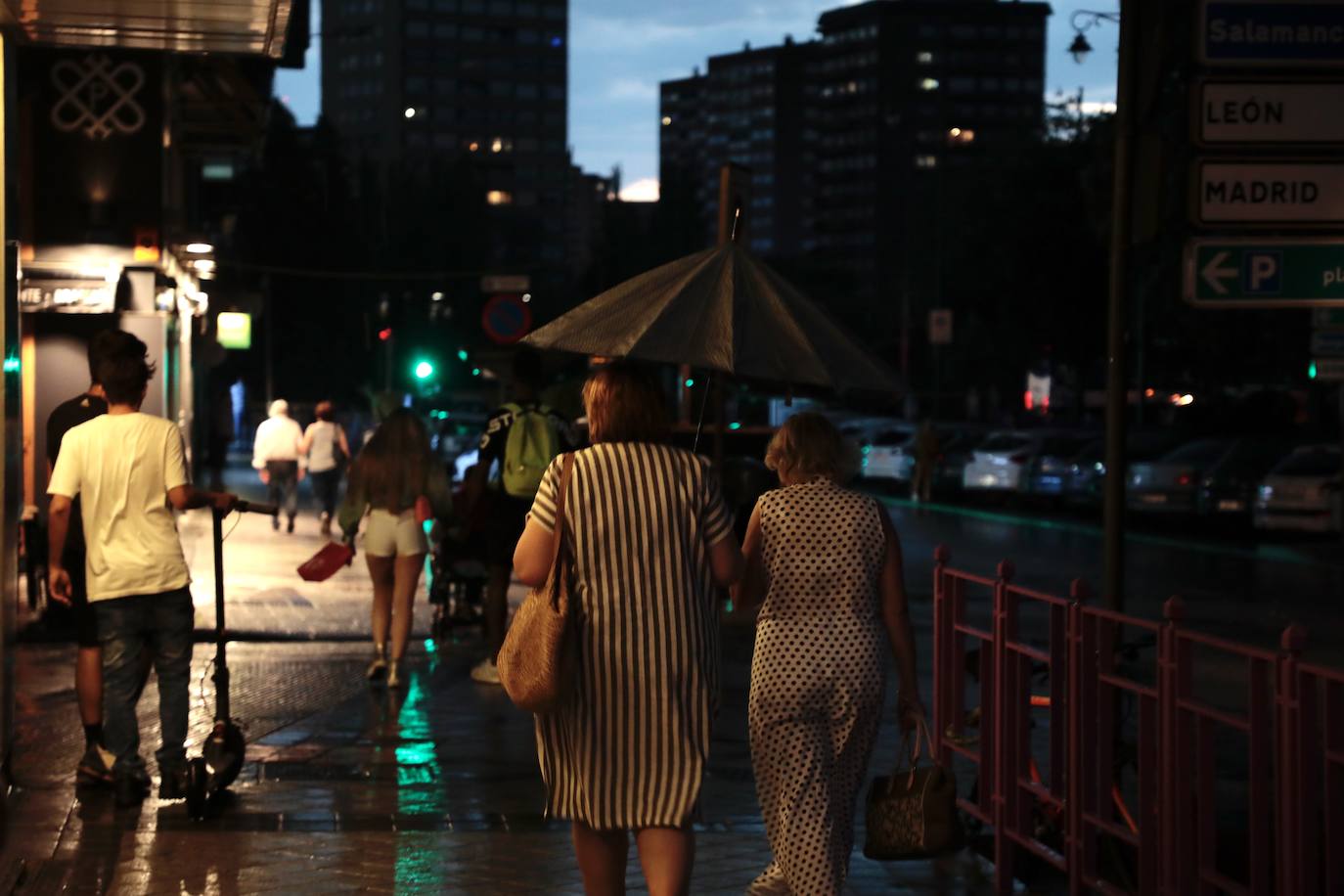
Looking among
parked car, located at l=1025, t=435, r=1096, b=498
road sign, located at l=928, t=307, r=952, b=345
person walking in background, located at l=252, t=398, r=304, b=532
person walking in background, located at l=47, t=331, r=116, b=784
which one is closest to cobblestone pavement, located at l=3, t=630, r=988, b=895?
person walking in background, located at l=47, t=331, r=116, b=784

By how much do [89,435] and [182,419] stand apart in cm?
2228

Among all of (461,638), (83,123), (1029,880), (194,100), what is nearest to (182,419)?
(194,100)

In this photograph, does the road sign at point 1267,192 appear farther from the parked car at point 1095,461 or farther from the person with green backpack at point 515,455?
the parked car at point 1095,461

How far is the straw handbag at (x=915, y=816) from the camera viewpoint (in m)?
6.01

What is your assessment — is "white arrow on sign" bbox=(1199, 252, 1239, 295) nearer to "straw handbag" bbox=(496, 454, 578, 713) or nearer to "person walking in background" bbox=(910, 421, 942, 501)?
"straw handbag" bbox=(496, 454, 578, 713)

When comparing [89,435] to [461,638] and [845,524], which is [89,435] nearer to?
[845,524]

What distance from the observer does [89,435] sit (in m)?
7.93

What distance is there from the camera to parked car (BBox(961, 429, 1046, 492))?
132 feet

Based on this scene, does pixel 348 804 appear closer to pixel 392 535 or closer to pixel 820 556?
pixel 820 556

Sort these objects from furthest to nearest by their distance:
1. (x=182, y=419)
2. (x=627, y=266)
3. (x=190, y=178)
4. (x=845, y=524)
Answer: (x=627, y=266) → (x=190, y=178) → (x=182, y=419) → (x=845, y=524)

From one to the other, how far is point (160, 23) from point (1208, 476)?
2601cm

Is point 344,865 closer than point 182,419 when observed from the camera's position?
Yes

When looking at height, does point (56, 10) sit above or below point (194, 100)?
below

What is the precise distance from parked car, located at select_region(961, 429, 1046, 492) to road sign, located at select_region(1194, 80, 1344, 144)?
32.4m
